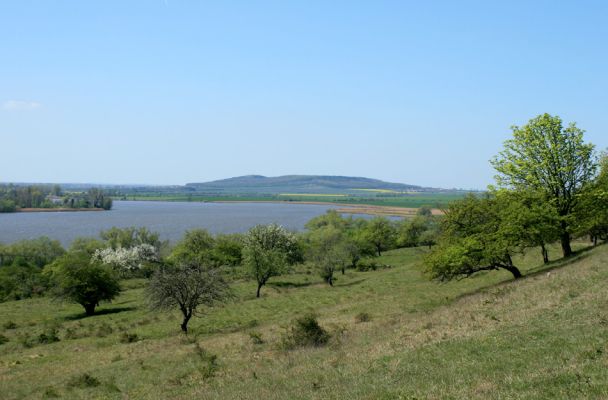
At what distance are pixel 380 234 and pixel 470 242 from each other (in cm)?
7690

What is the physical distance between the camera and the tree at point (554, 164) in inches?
1364

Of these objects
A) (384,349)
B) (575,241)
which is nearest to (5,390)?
(384,349)

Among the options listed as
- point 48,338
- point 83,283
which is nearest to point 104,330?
point 48,338

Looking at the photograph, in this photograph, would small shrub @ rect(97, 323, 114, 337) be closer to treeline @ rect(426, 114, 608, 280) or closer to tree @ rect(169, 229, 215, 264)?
treeline @ rect(426, 114, 608, 280)

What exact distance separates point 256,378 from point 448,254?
1904 centimetres

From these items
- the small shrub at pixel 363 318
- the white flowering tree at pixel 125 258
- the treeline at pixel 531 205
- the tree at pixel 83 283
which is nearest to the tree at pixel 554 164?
the treeline at pixel 531 205

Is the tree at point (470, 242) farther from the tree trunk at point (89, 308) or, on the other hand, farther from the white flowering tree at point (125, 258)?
the white flowering tree at point (125, 258)

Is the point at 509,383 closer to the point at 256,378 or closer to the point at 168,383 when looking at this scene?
the point at 256,378

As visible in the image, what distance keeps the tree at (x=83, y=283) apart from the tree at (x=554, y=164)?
47524 millimetres

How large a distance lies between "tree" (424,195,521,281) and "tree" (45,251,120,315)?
135 feet

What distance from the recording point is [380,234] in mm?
108125

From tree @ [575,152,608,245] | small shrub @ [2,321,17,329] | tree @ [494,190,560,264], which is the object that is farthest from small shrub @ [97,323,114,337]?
tree @ [575,152,608,245]

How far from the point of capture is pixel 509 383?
36.3 feet

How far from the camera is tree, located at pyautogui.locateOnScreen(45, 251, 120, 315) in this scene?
54.7 meters
